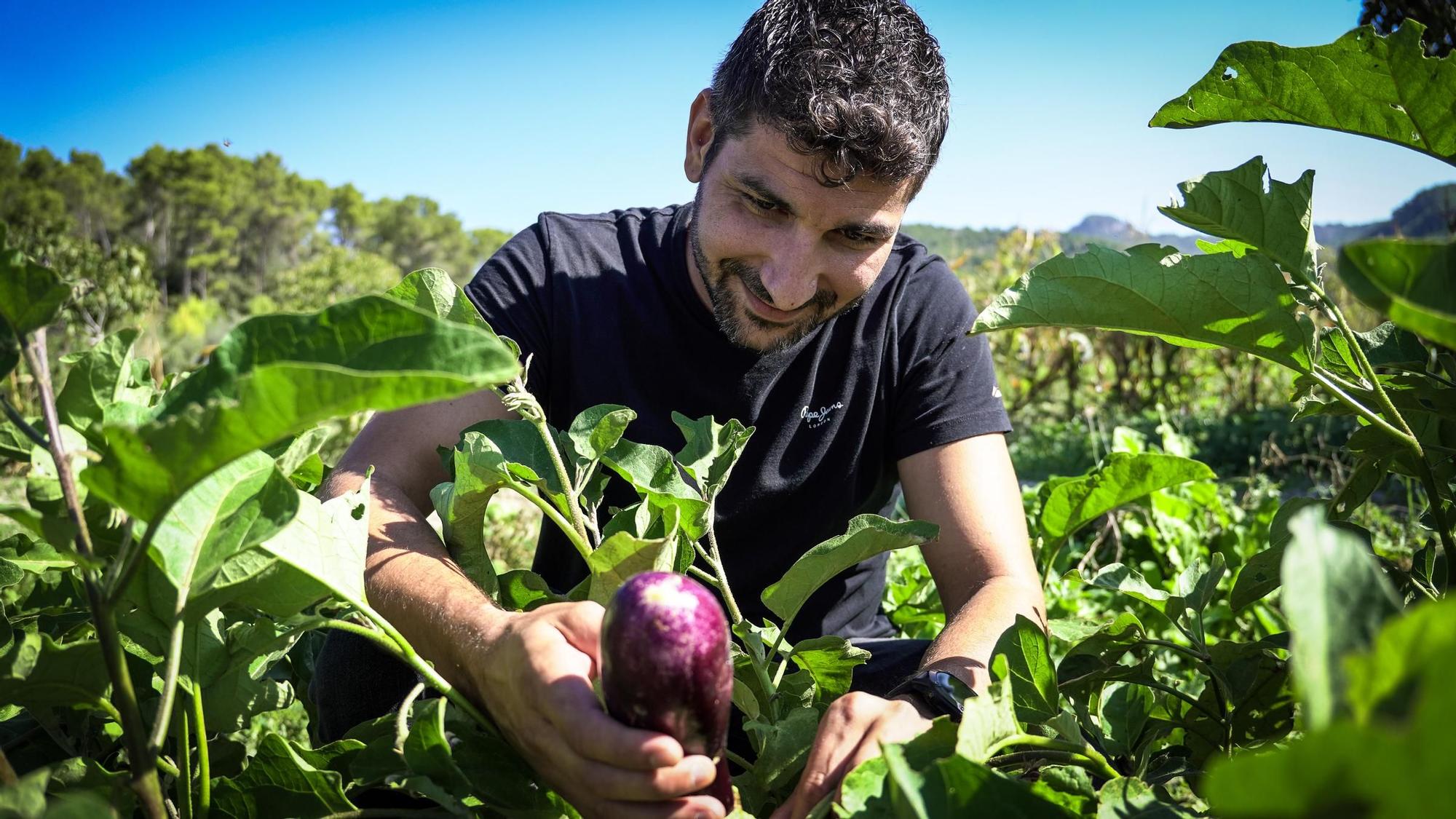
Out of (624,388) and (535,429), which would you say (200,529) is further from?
(624,388)

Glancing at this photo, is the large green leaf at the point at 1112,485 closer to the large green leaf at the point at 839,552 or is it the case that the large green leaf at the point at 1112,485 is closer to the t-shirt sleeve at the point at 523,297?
the large green leaf at the point at 839,552

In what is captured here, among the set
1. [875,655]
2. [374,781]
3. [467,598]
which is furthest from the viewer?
[875,655]

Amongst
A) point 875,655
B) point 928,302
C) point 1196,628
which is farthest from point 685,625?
point 928,302

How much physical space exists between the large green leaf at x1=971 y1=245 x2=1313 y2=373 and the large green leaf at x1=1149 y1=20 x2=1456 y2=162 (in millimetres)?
165

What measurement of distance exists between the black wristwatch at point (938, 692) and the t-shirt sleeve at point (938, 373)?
1.02 m

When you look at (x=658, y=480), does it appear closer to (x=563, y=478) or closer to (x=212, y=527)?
(x=563, y=478)

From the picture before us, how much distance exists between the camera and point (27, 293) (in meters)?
0.69

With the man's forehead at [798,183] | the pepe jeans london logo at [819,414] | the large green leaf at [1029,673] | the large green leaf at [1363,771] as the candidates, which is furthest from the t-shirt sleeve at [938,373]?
the large green leaf at [1363,771]

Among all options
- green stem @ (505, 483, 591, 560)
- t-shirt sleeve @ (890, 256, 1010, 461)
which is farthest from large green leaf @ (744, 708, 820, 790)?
t-shirt sleeve @ (890, 256, 1010, 461)

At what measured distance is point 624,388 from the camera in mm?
2367

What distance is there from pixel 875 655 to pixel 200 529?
1.51 m

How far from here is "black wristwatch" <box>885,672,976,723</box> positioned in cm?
117

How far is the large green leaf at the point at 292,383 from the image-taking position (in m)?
0.57

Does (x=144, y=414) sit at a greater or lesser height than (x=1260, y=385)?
greater
